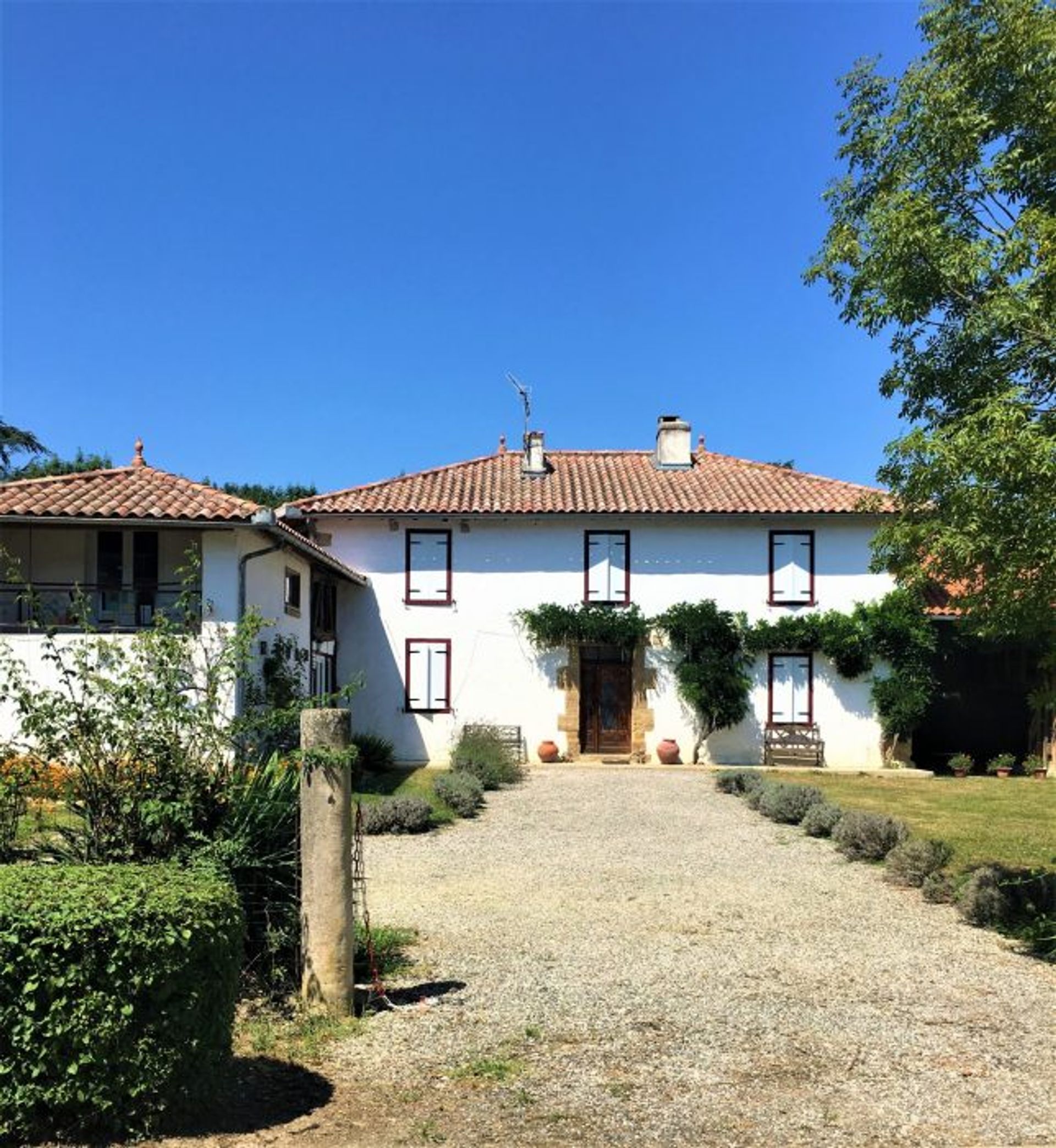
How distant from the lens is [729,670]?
21531 mm

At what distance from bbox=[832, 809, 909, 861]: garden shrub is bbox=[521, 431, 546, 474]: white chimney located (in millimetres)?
14621

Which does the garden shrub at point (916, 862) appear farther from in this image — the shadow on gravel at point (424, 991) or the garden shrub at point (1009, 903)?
the shadow on gravel at point (424, 991)

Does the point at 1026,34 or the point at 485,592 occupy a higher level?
the point at 1026,34

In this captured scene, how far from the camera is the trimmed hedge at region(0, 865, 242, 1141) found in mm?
3568

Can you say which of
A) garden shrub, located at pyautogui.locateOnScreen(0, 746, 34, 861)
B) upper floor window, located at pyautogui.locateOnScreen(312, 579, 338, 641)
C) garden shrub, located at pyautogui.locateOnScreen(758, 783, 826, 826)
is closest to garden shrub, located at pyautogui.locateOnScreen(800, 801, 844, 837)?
garden shrub, located at pyautogui.locateOnScreen(758, 783, 826, 826)

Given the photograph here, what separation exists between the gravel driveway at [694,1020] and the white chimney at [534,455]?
1511 cm

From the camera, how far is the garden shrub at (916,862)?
353 inches

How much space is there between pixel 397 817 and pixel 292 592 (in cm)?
713

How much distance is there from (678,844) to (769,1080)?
701 cm

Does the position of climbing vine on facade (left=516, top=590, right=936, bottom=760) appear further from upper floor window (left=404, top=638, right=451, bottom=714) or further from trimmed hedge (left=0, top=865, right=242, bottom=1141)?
trimmed hedge (left=0, top=865, right=242, bottom=1141)

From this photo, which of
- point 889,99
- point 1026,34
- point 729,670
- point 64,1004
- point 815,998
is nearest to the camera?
point 64,1004

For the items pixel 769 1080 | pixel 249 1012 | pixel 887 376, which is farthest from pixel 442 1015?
pixel 887 376

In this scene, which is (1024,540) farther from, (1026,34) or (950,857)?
(950,857)

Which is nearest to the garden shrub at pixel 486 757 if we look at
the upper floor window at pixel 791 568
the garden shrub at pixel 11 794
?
the upper floor window at pixel 791 568
